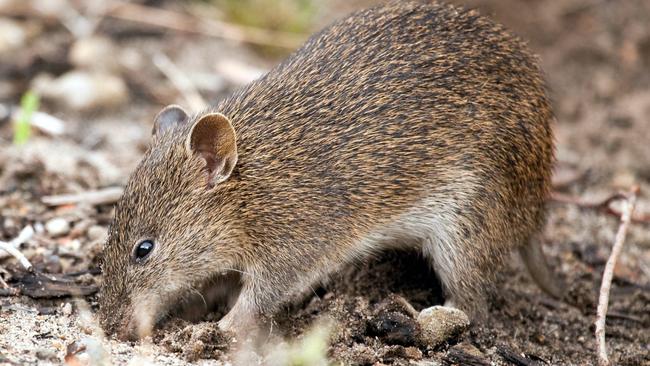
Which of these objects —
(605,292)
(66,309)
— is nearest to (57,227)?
(66,309)

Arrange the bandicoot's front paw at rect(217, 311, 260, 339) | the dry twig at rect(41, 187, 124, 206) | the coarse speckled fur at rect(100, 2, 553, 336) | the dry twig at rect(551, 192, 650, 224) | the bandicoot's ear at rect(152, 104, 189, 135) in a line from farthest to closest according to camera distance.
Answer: the dry twig at rect(551, 192, 650, 224) < the dry twig at rect(41, 187, 124, 206) < the bandicoot's ear at rect(152, 104, 189, 135) < the coarse speckled fur at rect(100, 2, 553, 336) < the bandicoot's front paw at rect(217, 311, 260, 339)

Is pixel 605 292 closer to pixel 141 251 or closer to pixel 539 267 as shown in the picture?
pixel 539 267

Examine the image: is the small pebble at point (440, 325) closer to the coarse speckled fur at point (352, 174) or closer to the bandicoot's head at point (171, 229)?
the coarse speckled fur at point (352, 174)

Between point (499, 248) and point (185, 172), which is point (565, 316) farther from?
point (185, 172)

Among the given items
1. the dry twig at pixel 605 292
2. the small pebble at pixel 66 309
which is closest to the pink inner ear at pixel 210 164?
the small pebble at pixel 66 309

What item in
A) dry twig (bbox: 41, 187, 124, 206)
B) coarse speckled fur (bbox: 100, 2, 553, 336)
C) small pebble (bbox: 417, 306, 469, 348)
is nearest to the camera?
small pebble (bbox: 417, 306, 469, 348)

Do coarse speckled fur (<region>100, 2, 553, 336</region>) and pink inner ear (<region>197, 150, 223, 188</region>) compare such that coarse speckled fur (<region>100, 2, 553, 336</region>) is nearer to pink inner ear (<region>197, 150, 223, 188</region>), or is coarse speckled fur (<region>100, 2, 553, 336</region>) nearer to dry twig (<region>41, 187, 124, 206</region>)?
pink inner ear (<region>197, 150, 223, 188</region>)

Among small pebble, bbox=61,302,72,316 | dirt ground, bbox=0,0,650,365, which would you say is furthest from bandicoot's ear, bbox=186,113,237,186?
small pebble, bbox=61,302,72,316

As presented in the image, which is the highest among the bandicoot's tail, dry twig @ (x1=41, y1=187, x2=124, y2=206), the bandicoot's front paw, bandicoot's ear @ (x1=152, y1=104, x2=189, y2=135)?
bandicoot's ear @ (x1=152, y1=104, x2=189, y2=135)
